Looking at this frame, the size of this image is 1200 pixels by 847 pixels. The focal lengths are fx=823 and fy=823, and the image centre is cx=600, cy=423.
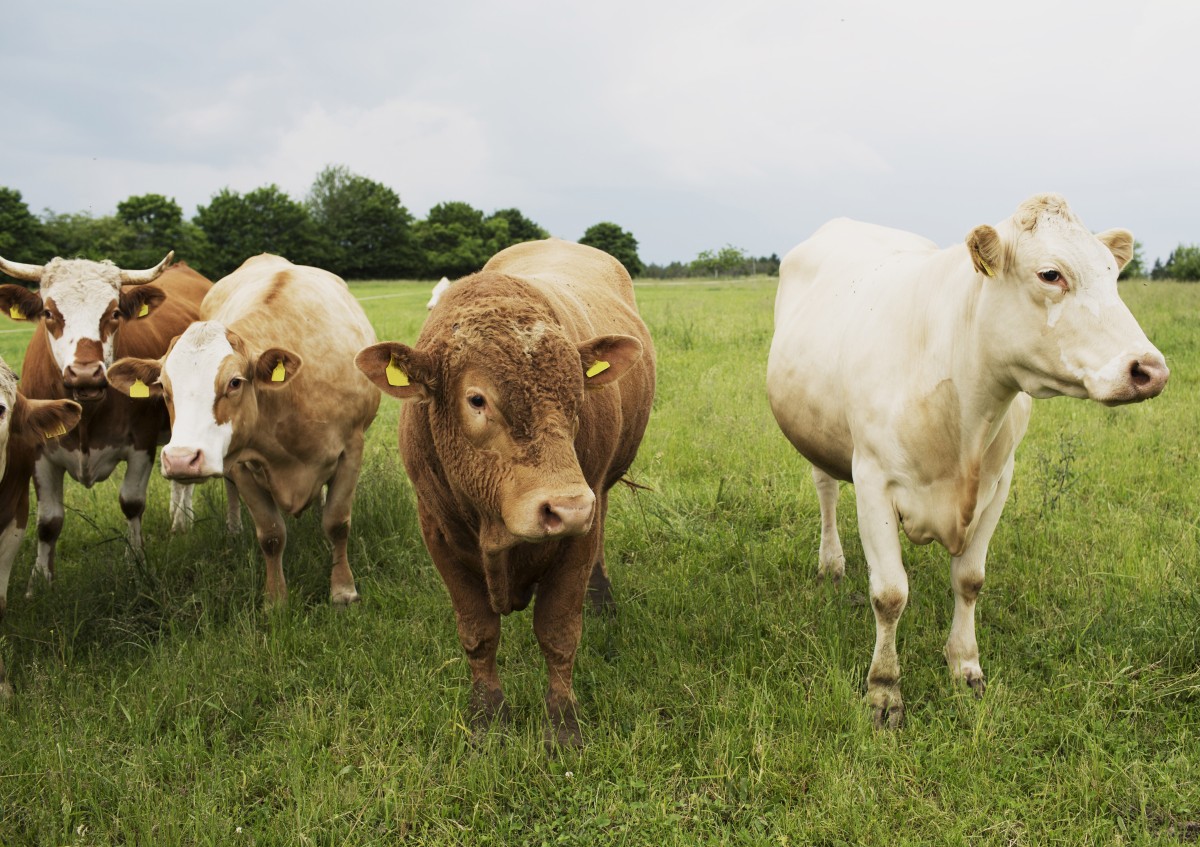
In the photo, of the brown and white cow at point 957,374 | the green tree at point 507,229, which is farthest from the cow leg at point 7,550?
the green tree at point 507,229

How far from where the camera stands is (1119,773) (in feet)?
10.1

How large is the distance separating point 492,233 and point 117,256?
39.2 metres

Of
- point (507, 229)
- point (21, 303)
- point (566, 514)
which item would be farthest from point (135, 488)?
point (507, 229)

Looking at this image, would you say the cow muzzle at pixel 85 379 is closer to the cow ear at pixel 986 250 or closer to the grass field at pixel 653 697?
the grass field at pixel 653 697

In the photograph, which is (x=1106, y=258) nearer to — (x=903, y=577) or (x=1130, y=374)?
(x=1130, y=374)

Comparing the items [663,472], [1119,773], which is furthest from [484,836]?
[663,472]

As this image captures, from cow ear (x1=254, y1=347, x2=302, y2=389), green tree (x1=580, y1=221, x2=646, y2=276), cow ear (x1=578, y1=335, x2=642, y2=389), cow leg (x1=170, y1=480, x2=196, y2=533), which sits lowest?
cow leg (x1=170, y1=480, x2=196, y2=533)

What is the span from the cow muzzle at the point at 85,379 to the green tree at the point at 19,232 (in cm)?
4910

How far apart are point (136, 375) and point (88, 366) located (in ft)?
2.40

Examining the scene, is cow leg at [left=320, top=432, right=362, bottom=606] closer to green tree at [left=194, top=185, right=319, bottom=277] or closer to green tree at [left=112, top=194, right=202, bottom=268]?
green tree at [left=112, top=194, right=202, bottom=268]

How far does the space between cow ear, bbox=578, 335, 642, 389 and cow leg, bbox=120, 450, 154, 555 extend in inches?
164

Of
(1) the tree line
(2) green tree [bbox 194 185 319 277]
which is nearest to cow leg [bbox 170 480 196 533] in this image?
(1) the tree line

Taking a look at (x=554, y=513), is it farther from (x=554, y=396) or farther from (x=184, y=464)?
(x=184, y=464)

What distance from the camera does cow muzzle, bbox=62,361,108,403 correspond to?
495 centimetres
